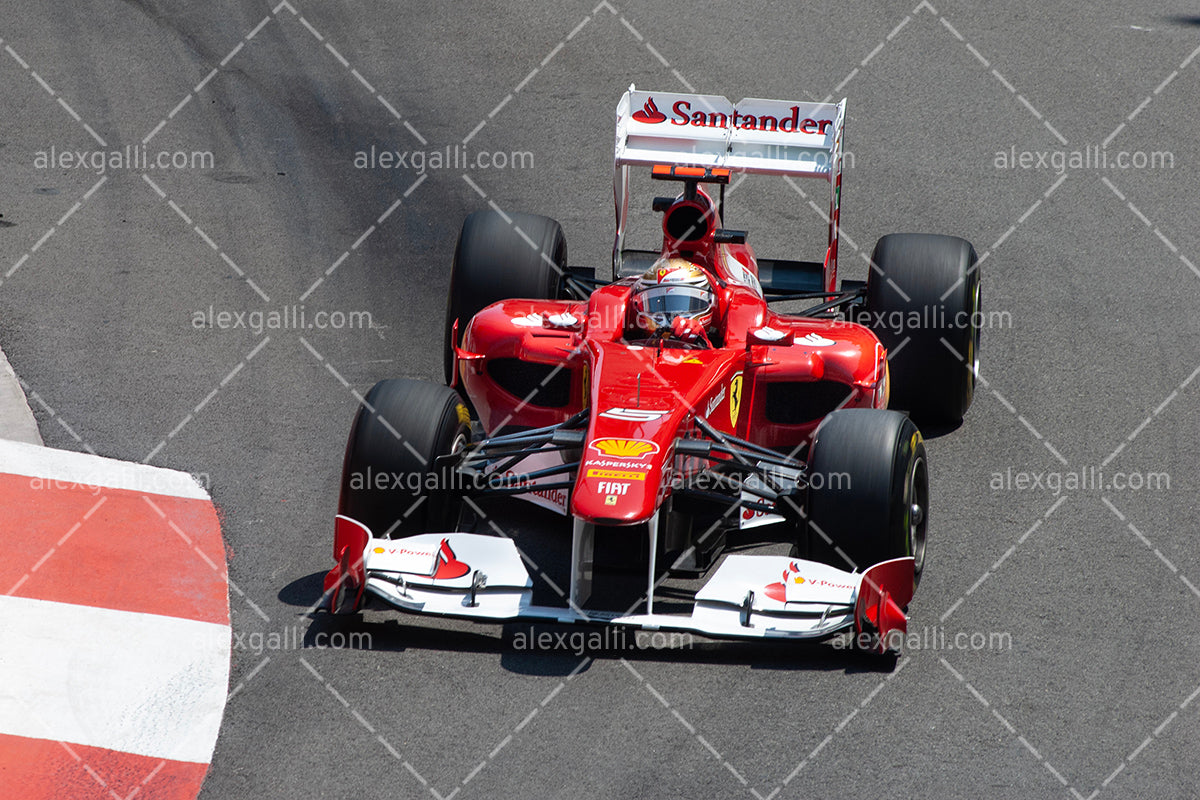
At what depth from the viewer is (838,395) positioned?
8102 millimetres

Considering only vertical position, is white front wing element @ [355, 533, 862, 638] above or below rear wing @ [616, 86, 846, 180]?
below

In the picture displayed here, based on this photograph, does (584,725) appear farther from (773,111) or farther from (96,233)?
(96,233)

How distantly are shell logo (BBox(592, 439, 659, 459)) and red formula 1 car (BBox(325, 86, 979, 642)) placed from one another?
0.5 inches

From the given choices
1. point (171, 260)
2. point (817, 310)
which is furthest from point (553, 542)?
point (171, 260)

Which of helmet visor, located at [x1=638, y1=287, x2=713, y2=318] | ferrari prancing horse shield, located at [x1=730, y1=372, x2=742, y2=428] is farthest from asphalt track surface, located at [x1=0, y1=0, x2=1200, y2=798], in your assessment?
helmet visor, located at [x1=638, y1=287, x2=713, y2=318]

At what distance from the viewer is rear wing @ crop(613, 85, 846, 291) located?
938cm

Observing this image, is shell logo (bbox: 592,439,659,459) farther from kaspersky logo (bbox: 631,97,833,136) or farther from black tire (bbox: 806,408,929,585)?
kaspersky logo (bbox: 631,97,833,136)

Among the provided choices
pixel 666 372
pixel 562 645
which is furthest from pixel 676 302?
pixel 562 645

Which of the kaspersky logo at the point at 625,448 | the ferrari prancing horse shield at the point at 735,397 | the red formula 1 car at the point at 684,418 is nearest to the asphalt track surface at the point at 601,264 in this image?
the red formula 1 car at the point at 684,418

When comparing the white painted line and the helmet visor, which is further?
the helmet visor

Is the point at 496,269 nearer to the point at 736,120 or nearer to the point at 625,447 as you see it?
the point at 736,120

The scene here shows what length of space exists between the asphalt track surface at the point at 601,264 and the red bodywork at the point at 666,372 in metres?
0.83

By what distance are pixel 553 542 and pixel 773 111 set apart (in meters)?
3.24

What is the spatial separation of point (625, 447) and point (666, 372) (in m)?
0.78
